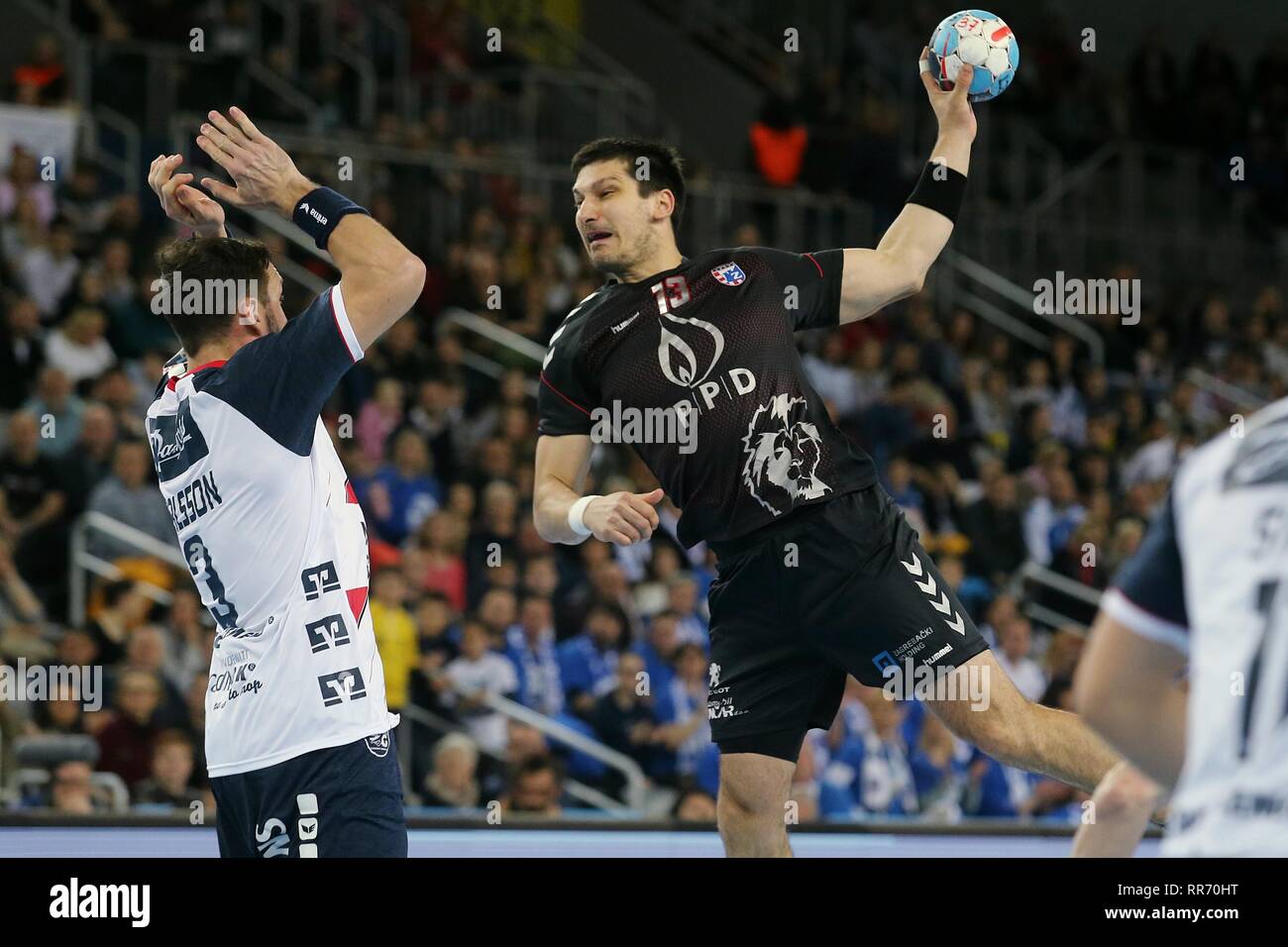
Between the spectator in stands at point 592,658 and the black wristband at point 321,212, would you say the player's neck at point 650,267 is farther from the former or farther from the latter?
the spectator in stands at point 592,658

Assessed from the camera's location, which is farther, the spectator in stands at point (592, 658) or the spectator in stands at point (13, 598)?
the spectator in stands at point (592, 658)

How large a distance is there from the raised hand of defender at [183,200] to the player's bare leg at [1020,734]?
2.76 metres

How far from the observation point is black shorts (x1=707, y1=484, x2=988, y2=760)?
5.45 m

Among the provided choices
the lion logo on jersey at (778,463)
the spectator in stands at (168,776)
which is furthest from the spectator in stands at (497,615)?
the lion logo on jersey at (778,463)

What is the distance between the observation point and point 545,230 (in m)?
13.5

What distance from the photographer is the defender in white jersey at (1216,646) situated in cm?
231

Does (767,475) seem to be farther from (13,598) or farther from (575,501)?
(13,598)

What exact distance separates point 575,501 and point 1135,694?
3135 millimetres

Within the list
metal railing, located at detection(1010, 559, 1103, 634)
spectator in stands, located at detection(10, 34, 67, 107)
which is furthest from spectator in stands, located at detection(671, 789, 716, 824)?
spectator in stands, located at detection(10, 34, 67, 107)

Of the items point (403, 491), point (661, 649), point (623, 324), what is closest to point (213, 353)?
point (623, 324)

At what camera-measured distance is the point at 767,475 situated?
5535 mm

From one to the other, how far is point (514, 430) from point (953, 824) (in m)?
4.21

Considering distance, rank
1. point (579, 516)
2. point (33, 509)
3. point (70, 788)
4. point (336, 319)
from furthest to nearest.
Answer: point (33, 509), point (70, 788), point (579, 516), point (336, 319)

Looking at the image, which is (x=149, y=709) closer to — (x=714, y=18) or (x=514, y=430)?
(x=514, y=430)
